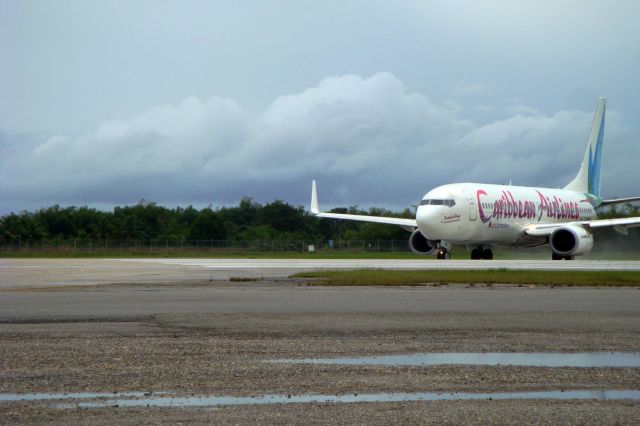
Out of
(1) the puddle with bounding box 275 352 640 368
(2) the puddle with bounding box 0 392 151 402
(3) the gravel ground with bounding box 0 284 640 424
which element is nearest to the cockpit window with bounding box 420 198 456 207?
(3) the gravel ground with bounding box 0 284 640 424

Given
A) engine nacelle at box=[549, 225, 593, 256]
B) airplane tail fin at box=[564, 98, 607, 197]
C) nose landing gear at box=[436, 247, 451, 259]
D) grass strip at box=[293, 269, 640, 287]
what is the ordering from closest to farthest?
grass strip at box=[293, 269, 640, 287]
nose landing gear at box=[436, 247, 451, 259]
engine nacelle at box=[549, 225, 593, 256]
airplane tail fin at box=[564, 98, 607, 197]

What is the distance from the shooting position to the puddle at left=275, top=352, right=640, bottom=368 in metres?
8.67

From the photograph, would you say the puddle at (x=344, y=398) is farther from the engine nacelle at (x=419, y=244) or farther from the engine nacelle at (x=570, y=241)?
the engine nacelle at (x=419, y=244)

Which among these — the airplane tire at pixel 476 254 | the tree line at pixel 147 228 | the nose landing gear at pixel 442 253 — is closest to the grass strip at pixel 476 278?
the nose landing gear at pixel 442 253

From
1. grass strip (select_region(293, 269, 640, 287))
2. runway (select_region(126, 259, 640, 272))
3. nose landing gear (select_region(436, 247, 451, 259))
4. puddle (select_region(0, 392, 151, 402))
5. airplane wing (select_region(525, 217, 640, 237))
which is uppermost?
airplane wing (select_region(525, 217, 640, 237))

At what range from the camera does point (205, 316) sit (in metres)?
13.7

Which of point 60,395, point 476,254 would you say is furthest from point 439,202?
point 60,395

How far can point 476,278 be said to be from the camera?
81.1 ft

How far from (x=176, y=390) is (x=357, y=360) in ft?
7.44

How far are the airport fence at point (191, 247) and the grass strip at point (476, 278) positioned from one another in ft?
126

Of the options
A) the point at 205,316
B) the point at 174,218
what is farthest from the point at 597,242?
the point at 174,218

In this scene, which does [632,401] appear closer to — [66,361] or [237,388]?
[237,388]

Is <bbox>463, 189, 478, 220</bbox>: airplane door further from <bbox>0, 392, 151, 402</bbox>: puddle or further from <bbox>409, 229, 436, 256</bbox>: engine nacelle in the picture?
<bbox>0, 392, 151, 402</bbox>: puddle

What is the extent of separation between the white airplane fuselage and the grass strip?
17684 millimetres
